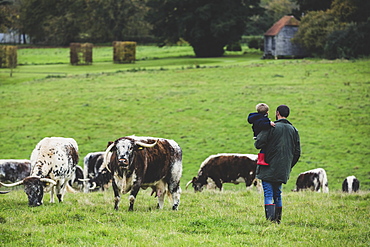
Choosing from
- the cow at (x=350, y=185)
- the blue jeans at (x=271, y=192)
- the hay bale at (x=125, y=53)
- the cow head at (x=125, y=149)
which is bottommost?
the cow at (x=350, y=185)

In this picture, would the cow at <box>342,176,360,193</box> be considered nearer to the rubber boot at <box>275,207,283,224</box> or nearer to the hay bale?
the rubber boot at <box>275,207,283,224</box>

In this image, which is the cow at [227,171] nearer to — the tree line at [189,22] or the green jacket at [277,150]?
the green jacket at [277,150]

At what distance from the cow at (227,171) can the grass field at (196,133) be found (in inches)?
41.7

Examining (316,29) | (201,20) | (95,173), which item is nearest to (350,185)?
(95,173)

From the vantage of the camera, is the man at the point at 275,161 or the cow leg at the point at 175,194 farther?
the cow leg at the point at 175,194

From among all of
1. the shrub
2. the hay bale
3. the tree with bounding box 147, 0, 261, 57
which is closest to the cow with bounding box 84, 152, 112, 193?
the shrub

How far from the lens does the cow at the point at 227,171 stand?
21.4 meters

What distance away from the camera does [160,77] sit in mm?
52281

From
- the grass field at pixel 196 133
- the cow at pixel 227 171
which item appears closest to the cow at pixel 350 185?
the grass field at pixel 196 133

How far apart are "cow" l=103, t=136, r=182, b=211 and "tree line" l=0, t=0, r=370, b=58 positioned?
150 feet

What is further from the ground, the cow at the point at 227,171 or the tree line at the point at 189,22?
the tree line at the point at 189,22

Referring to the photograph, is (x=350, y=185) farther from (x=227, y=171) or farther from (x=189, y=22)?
(x=189, y=22)

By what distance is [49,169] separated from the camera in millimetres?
14094

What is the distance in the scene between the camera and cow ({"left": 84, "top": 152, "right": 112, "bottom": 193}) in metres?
23.0
